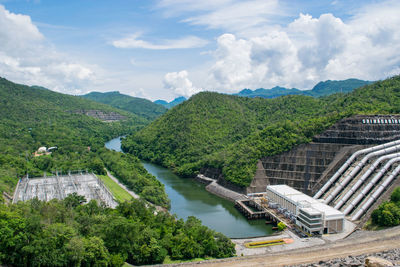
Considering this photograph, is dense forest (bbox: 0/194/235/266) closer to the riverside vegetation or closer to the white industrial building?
the riverside vegetation

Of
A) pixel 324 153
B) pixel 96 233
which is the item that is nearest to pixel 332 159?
pixel 324 153

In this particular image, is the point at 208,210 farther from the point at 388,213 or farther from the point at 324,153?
the point at 388,213

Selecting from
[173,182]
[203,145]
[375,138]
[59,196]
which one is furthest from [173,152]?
[375,138]

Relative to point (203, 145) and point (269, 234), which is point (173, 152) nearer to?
point (203, 145)

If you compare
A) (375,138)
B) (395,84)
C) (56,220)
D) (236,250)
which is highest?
(395,84)

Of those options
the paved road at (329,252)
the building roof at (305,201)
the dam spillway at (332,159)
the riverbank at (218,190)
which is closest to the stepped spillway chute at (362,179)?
the dam spillway at (332,159)

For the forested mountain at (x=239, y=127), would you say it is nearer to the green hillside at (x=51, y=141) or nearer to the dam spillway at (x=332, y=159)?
the dam spillway at (x=332, y=159)

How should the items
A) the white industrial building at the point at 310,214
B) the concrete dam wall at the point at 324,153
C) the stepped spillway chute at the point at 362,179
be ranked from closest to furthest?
the white industrial building at the point at 310,214 < the stepped spillway chute at the point at 362,179 < the concrete dam wall at the point at 324,153
